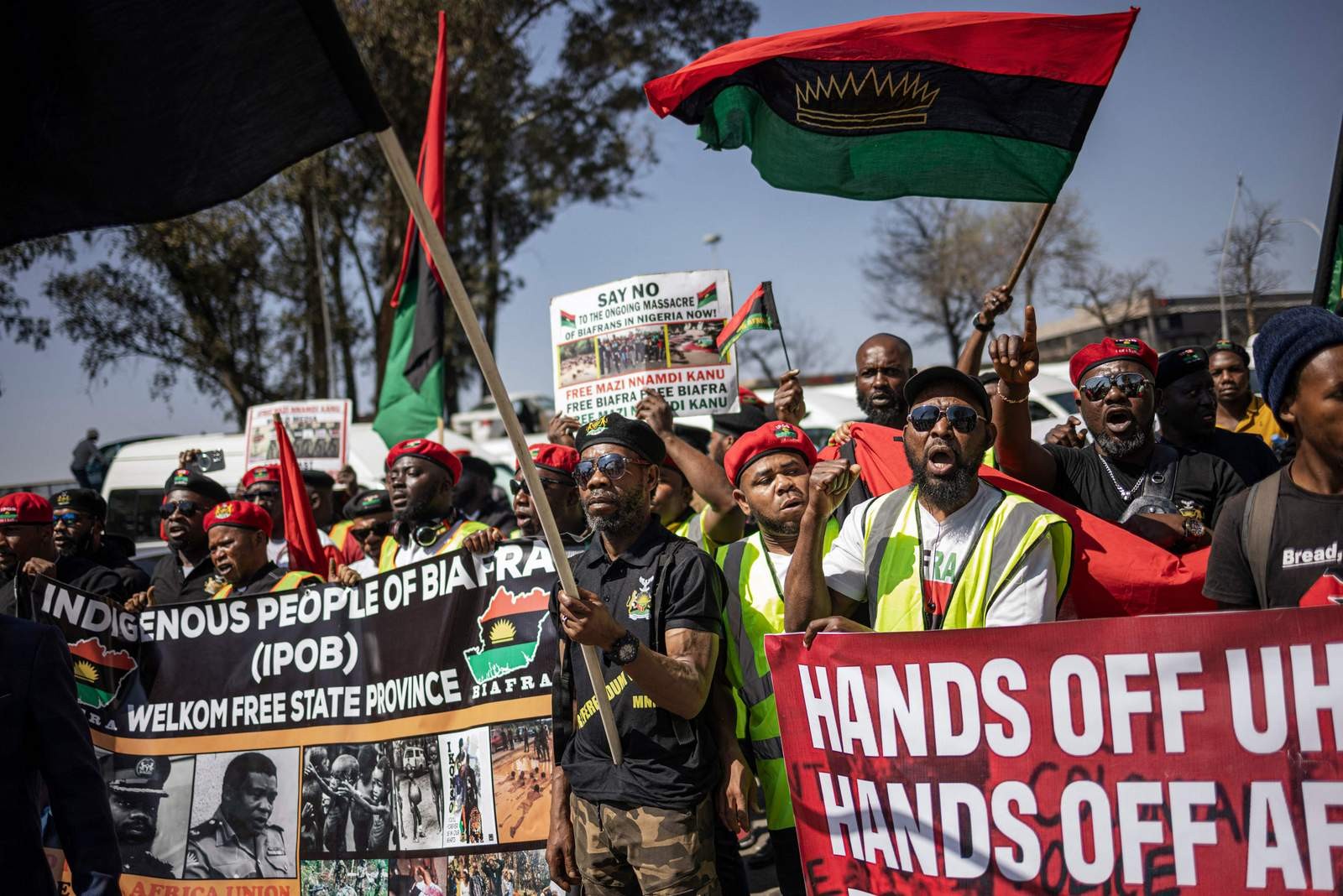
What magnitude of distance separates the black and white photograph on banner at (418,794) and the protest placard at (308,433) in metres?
5.96

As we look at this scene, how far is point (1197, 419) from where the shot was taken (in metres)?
4.62

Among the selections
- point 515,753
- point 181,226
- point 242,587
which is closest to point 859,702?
point 515,753

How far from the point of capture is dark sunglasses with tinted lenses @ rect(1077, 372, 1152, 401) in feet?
13.4

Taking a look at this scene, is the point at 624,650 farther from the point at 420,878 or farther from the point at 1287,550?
the point at 420,878

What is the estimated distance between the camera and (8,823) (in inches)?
98.7

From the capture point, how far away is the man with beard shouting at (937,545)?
304 cm

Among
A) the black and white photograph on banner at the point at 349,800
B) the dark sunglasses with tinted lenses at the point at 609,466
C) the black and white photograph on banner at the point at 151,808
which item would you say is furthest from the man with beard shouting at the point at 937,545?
the black and white photograph on banner at the point at 151,808

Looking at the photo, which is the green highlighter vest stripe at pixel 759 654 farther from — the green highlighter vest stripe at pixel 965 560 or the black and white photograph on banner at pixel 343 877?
the black and white photograph on banner at pixel 343 877

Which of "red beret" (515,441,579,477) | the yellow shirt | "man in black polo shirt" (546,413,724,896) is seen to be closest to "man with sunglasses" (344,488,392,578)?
"red beret" (515,441,579,477)

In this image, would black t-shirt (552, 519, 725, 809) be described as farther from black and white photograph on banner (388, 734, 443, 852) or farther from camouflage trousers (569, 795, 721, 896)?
black and white photograph on banner (388, 734, 443, 852)

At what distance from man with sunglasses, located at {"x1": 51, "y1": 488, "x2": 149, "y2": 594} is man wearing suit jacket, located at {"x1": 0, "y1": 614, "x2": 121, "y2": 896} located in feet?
12.7

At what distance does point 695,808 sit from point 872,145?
2788 millimetres

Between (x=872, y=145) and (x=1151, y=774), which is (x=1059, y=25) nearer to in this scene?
(x=872, y=145)

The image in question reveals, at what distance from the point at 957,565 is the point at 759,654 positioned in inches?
36.3
